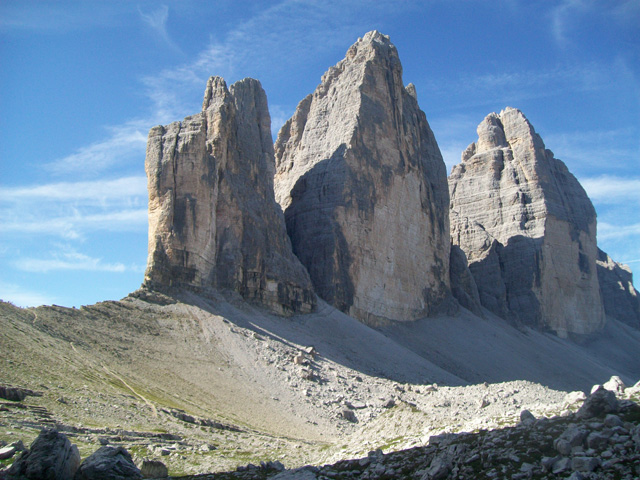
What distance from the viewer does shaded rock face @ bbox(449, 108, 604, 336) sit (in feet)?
314

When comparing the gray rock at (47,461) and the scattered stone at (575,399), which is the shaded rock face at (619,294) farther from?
the gray rock at (47,461)

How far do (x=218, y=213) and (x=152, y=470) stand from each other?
4019cm

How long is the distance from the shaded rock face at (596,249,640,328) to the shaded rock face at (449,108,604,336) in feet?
52.7

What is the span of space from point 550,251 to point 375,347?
48981 millimetres

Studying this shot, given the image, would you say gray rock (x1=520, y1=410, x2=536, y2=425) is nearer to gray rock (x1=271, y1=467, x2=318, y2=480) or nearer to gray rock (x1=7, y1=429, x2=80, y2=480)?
gray rock (x1=271, y1=467, x2=318, y2=480)

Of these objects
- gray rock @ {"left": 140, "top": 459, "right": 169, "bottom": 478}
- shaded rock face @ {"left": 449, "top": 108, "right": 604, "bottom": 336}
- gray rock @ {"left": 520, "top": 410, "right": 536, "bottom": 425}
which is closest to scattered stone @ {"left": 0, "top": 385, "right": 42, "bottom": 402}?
gray rock @ {"left": 140, "top": 459, "right": 169, "bottom": 478}

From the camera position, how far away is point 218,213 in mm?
58250

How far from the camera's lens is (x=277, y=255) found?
204 feet

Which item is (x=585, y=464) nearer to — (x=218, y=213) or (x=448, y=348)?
(x=218, y=213)

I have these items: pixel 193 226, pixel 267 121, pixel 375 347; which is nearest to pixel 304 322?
pixel 375 347

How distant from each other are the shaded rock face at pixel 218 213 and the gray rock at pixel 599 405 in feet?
126

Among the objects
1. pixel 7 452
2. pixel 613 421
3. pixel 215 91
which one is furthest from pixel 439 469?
pixel 215 91

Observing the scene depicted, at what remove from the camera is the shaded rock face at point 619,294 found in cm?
11919

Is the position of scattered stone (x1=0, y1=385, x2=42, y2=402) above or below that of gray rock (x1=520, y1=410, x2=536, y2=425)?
above
